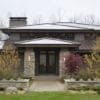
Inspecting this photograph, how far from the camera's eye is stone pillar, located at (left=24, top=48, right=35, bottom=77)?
31625 millimetres

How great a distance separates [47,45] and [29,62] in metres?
2.46

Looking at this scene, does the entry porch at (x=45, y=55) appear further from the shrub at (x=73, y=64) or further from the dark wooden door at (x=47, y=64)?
the shrub at (x=73, y=64)

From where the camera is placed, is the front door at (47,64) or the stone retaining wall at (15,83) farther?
the front door at (47,64)

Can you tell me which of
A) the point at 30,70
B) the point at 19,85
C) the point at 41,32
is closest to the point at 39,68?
the point at 30,70

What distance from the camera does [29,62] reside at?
31922 mm

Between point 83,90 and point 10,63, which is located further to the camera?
point 10,63

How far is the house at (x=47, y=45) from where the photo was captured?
104ft

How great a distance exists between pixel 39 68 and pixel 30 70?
6.45ft

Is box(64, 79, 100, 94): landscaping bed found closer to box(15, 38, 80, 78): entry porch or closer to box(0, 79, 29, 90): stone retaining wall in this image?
box(0, 79, 29, 90): stone retaining wall

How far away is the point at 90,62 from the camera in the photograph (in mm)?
27688

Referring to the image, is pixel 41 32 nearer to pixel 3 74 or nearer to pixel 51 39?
pixel 51 39

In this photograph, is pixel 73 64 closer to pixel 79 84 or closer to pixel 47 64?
pixel 47 64

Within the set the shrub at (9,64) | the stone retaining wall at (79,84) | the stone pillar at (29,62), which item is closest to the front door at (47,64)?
the stone pillar at (29,62)

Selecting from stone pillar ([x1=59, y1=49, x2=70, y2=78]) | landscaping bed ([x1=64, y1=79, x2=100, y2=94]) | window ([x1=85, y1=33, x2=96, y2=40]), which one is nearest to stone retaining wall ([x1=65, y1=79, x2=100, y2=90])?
landscaping bed ([x1=64, y1=79, x2=100, y2=94])
